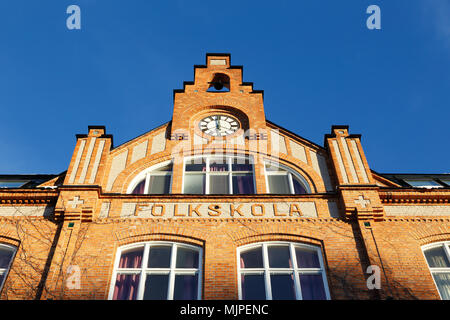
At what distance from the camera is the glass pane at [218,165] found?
13398mm

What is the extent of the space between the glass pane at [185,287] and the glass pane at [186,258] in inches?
12.3

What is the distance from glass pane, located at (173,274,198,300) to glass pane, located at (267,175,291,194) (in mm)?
3936

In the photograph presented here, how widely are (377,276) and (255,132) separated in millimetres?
6450

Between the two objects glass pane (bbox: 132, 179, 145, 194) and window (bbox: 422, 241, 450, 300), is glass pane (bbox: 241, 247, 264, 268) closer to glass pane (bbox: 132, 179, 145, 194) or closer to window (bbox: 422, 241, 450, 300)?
glass pane (bbox: 132, 179, 145, 194)

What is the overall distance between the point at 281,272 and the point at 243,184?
353cm

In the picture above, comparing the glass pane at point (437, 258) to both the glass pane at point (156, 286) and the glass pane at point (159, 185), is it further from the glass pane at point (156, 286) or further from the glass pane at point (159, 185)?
the glass pane at point (159, 185)

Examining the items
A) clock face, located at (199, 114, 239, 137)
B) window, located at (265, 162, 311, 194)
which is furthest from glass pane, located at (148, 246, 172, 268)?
clock face, located at (199, 114, 239, 137)

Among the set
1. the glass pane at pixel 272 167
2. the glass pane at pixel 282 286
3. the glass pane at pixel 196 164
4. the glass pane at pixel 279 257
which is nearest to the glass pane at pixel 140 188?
the glass pane at pixel 196 164

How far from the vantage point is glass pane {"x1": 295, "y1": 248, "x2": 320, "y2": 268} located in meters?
10.3

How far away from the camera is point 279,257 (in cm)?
1051

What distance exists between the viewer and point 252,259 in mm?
10477

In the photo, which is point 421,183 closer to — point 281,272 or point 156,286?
point 281,272

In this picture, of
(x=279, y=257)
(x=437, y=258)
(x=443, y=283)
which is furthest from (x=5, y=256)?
(x=437, y=258)

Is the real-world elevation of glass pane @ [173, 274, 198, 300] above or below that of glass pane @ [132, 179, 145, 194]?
below
